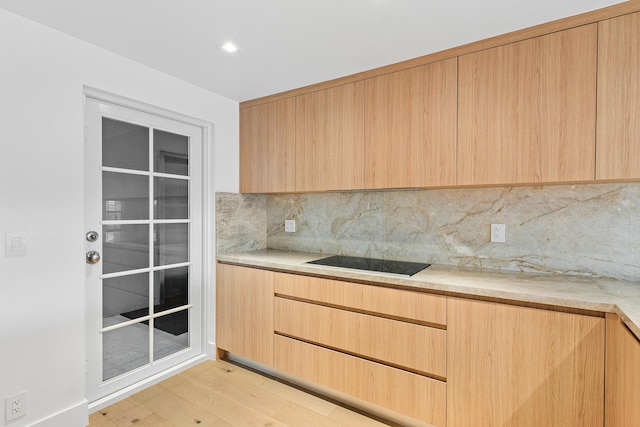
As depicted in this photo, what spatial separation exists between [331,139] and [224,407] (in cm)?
201

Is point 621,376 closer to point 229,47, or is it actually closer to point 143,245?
point 229,47

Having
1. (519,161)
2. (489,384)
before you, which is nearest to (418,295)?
(489,384)

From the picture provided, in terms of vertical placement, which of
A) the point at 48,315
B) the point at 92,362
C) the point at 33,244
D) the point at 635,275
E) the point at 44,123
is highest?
the point at 44,123

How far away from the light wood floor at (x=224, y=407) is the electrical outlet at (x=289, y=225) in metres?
1.27

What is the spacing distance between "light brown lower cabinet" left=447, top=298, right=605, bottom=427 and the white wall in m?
2.16

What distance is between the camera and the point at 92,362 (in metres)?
2.06

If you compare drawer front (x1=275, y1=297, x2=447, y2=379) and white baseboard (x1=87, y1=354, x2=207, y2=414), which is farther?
white baseboard (x1=87, y1=354, x2=207, y2=414)

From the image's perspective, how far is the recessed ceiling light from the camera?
1.90 metres

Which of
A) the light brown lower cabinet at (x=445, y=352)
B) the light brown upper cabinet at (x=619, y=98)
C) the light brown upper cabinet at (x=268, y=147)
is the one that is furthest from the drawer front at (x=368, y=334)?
the light brown upper cabinet at (x=619, y=98)

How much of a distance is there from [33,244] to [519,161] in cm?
267

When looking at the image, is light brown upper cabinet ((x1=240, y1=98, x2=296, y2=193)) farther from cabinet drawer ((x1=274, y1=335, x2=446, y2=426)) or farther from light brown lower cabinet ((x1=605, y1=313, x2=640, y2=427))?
light brown lower cabinet ((x1=605, y1=313, x2=640, y2=427))

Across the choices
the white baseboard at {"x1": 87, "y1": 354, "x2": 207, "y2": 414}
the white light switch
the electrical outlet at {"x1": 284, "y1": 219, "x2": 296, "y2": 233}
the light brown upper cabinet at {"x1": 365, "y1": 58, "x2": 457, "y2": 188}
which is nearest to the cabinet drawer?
the white baseboard at {"x1": 87, "y1": 354, "x2": 207, "y2": 414}

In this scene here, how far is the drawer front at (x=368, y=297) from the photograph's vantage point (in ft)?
5.82

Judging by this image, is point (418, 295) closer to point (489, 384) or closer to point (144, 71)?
point (489, 384)
